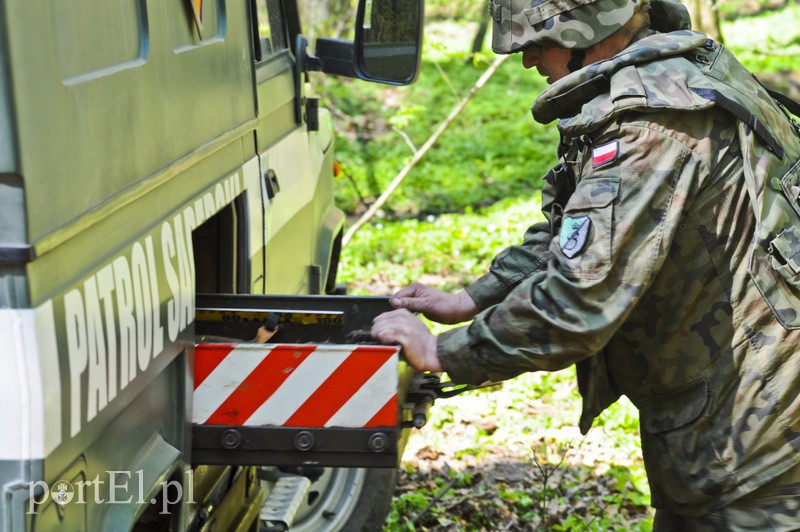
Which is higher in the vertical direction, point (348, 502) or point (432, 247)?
point (348, 502)

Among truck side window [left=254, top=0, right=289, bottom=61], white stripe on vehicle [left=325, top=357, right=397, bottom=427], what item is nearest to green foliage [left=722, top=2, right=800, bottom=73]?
truck side window [left=254, top=0, right=289, bottom=61]

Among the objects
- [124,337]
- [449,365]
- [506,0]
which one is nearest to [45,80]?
[124,337]

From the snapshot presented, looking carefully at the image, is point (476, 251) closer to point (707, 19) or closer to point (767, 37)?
point (707, 19)

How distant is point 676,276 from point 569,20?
2.38 ft

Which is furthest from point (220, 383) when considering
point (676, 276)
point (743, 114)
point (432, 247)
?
point (432, 247)

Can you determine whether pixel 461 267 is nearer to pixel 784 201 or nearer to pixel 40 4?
pixel 784 201

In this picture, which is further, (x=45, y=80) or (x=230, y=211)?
(x=230, y=211)

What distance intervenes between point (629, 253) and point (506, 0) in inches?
32.9

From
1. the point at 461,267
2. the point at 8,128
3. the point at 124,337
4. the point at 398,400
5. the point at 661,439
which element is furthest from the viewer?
the point at 461,267

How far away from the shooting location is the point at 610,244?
241 cm

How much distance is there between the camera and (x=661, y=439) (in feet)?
9.16

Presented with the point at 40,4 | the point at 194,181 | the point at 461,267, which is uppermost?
the point at 40,4

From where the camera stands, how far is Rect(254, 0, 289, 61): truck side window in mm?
3564

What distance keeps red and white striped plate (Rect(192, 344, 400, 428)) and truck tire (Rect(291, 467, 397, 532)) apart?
7.11ft
